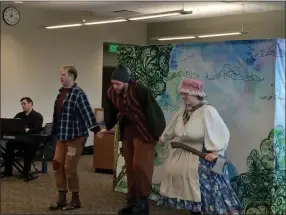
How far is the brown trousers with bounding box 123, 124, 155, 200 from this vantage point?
428 cm

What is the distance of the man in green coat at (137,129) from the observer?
4262 millimetres

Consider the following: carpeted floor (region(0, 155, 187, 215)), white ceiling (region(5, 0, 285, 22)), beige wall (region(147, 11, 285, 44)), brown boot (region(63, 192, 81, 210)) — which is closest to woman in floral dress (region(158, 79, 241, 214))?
carpeted floor (region(0, 155, 187, 215))

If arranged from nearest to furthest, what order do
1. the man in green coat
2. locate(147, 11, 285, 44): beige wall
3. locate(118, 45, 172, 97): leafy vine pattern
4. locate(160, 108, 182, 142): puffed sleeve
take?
1. the man in green coat
2. locate(160, 108, 182, 142): puffed sleeve
3. locate(118, 45, 172, 97): leafy vine pattern
4. locate(147, 11, 285, 44): beige wall

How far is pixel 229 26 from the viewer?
1080cm

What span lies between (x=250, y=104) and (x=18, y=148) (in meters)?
3.71

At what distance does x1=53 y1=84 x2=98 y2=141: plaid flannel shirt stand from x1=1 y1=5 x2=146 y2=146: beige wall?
4.95 meters

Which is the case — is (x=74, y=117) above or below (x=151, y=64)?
below

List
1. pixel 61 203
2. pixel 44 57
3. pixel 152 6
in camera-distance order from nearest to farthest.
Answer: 1. pixel 61 203
2. pixel 152 6
3. pixel 44 57

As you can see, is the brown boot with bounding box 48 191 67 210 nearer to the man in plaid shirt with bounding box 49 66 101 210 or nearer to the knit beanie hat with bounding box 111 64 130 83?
the man in plaid shirt with bounding box 49 66 101 210

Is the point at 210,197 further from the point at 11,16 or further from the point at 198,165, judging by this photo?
the point at 11,16

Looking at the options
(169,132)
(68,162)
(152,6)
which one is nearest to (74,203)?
(68,162)

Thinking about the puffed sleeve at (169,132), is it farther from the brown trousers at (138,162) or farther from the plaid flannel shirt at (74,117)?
the plaid flannel shirt at (74,117)

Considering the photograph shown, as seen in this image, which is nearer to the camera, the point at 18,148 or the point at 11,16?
the point at 18,148

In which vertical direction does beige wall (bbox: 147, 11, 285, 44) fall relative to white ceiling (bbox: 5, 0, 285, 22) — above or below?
below
